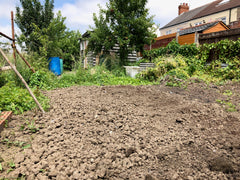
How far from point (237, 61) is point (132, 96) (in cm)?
499

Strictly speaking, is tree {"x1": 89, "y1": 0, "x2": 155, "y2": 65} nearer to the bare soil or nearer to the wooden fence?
the wooden fence

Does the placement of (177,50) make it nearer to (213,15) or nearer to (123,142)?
(123,142)

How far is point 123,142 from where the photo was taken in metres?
2.19

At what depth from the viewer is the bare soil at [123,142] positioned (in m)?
1.71

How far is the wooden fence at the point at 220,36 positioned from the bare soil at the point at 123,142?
5066mm

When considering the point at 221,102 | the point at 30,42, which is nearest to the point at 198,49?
the point at 221,102

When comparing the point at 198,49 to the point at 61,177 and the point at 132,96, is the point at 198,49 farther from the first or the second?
the point at 61,177

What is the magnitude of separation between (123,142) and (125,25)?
7.85 metres

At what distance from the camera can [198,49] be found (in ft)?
26.1

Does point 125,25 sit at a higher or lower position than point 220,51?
higher

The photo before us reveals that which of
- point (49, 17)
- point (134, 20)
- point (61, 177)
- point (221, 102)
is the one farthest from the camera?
point (49, 17)

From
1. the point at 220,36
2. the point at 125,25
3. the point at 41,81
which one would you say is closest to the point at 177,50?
the point at 220,36

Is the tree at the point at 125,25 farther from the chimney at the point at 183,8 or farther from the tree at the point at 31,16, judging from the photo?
the chimney at the point at 183,8

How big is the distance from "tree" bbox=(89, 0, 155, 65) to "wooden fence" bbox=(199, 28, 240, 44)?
2.52 metres
